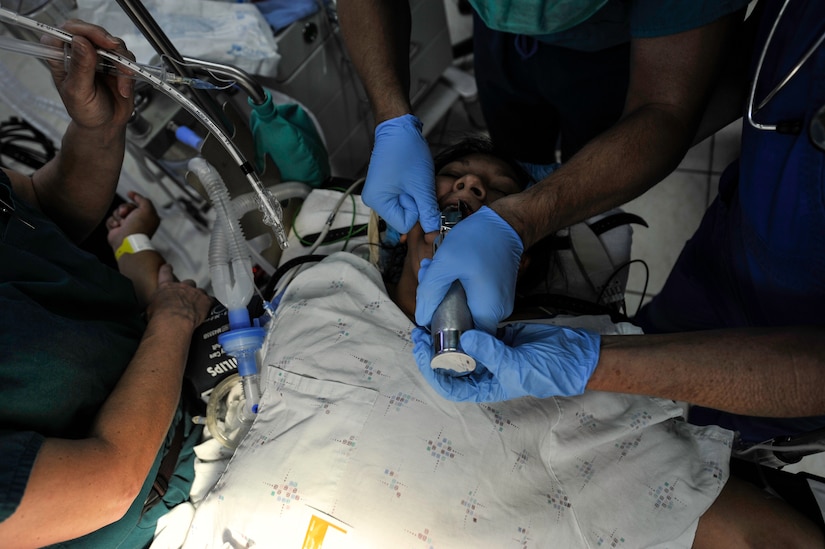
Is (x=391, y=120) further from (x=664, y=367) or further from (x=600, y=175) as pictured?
(x=664, y=367)

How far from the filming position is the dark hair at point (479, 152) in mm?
1538

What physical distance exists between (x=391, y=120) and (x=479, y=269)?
55 cm

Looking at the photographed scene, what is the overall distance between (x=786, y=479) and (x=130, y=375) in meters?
1.45

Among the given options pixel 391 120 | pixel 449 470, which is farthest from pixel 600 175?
pixel 449 470

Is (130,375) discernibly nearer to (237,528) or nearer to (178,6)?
(237,528)

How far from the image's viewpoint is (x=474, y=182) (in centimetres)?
137

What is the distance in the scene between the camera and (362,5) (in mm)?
1445

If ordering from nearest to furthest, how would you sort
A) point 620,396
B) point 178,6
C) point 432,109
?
1. point 620,396
2. point 178,6
3. point 432,109

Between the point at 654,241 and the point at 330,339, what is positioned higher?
the point at 330,339

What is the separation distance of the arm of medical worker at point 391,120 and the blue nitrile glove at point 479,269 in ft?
0.67

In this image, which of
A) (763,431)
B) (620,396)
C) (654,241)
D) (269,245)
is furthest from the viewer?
(654,241)

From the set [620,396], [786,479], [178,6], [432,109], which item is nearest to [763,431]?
[786,479]

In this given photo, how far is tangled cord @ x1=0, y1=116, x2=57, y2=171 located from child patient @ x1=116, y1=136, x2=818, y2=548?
1.75 m

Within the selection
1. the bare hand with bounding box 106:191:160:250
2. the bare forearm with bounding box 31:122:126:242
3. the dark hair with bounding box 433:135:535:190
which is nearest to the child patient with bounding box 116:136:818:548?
the dark hair with bounding box 433:135:535:190
